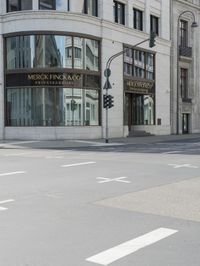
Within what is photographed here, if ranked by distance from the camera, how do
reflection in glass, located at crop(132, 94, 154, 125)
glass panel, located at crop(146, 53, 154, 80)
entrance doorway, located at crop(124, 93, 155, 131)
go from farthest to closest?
glass panel, located at crop(146, 53, 154, 80) < reflection in glass, located at crop(132, 94, 154, 125) < entrance doorway, located at crop(124, 93, 155, 131)

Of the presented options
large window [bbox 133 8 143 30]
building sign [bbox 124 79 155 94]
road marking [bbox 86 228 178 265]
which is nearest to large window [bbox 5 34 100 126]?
building sign [bbox 124 79 155 94]

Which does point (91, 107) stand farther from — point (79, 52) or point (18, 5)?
point (18, 5)

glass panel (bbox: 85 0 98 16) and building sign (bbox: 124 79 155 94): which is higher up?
glass panel (bbox: 85 0 98 16)

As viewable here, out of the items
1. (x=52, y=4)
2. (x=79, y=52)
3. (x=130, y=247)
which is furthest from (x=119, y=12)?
(x=130, y=247)

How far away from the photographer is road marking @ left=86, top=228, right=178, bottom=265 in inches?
222

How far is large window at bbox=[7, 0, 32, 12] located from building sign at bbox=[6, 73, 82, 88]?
502 centimetres

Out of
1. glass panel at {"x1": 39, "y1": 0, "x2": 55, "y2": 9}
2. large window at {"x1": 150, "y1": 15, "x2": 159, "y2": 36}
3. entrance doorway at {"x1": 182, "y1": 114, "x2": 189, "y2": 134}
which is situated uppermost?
large window at {"x1": 150, "y1": 15, "x2": 159, "y2": 36}

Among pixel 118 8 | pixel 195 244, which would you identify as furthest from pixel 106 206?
pixel 118 8

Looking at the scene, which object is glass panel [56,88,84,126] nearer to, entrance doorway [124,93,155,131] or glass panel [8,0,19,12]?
entrance doorway [124,93,155,131]

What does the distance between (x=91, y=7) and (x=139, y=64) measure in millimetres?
8186

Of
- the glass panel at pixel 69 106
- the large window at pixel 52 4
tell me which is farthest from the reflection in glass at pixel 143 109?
the large window at pixel 52 4

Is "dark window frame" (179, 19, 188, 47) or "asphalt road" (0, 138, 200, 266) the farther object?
"dark window frame" (179, 19, 188, 47)

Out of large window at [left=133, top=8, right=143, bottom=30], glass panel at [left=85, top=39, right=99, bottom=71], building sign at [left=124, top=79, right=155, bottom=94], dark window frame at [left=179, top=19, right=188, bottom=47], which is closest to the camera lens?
glass panel at [left=85, top=39, right=99, bottom=71]

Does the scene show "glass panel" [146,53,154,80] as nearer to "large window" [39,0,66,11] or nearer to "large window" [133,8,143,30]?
"large window" [133,8,143,30]
